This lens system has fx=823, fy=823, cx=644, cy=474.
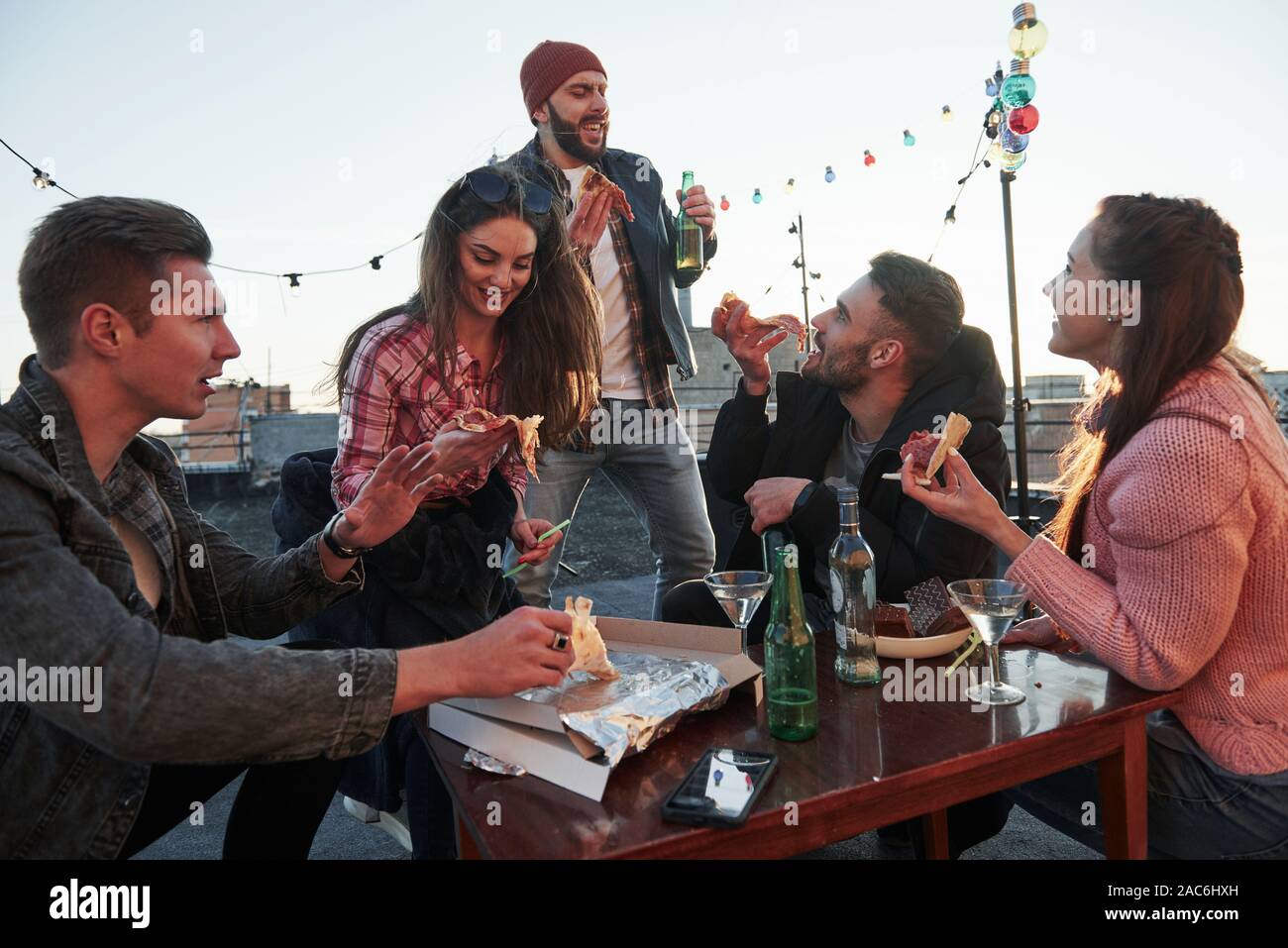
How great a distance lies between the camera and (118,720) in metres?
1.00

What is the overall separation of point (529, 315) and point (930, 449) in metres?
1.24

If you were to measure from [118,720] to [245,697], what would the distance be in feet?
0.46

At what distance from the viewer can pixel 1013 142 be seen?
158 inches

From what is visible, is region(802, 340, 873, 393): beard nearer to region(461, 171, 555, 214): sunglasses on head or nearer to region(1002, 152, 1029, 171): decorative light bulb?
region(461, 171, 555, 214): sunglasses on head

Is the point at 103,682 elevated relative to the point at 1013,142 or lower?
lower

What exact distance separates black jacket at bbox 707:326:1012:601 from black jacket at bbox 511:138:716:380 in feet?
1.37

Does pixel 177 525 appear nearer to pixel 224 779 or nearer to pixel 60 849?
pixel 224 779

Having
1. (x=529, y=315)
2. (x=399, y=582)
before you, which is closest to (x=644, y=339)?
(x=529, y=315)

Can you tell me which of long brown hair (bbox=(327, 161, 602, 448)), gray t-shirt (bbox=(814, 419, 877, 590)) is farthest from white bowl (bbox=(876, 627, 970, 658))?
long brown hair (bbox=(327, 161, 602, 448))

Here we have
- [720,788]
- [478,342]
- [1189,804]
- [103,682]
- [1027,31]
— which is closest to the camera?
[103,682]

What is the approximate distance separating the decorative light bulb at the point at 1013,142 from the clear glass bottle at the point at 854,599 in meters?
3.27

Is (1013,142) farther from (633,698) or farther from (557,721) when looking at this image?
(557,721)
